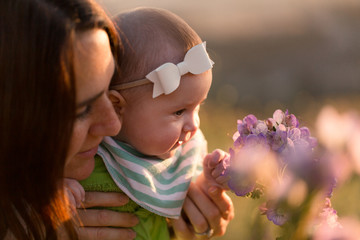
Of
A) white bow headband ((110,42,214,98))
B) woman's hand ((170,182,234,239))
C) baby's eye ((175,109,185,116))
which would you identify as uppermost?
white bow headband ((110,42,214,98))

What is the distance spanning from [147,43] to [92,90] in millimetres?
460

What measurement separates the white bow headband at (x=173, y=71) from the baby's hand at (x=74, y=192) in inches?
16.7

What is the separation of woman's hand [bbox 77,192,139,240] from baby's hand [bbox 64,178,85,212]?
0.09m

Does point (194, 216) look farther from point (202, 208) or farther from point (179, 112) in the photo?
point (179, 112)

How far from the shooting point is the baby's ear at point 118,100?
212cm

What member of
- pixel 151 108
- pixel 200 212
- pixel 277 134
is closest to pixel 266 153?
pixel 277 134

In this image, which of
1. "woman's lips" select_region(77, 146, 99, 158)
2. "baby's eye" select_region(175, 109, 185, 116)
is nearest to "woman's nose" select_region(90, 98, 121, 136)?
"woman's lips" select_region(77, 146, 99, 158)

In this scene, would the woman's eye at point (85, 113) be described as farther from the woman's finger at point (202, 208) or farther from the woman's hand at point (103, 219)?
the woman's finger at point (202, 208)

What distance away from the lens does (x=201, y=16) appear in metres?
17.6

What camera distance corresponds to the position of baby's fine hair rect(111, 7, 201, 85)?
2.11 m

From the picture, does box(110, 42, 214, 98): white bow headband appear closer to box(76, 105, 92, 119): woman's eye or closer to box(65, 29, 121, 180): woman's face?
box(65, 29, 121, 180): woman's face

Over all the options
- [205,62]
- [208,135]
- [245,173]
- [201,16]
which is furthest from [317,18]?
[245,173]

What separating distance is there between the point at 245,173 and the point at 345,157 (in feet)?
1.03

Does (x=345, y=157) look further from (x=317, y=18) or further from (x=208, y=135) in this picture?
(x=317, y=18)
